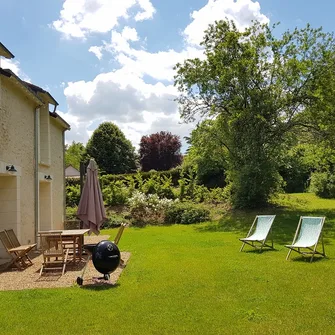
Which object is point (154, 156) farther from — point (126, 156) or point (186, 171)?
point (186, 171)

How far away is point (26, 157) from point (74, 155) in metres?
38.7

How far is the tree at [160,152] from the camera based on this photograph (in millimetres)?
52081

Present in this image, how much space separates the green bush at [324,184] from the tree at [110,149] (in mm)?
26316

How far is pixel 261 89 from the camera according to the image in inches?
762

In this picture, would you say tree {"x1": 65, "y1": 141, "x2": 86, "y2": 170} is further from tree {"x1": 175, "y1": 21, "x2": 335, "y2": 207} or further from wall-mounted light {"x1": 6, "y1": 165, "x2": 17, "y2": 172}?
wall-mounted light {"x1": 6, "y1": 165, "x2": 17, "y2": 172}

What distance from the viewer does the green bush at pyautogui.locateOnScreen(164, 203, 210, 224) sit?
19203 mm

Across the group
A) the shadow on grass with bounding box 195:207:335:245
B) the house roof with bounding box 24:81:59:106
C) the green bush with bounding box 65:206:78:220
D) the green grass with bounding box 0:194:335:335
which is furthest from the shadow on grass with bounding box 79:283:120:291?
the green bush with bounding box 65:206:78:220

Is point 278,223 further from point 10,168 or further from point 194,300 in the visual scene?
point 194,300

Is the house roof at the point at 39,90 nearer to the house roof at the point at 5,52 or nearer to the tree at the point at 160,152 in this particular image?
the house roof at the point at 5,52

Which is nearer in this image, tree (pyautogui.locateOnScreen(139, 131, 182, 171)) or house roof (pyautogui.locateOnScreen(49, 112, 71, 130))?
house roof (pyautogui.locateOnScreen(49, 112, 71, 130))

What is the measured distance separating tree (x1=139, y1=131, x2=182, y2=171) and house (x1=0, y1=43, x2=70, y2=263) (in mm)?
36782

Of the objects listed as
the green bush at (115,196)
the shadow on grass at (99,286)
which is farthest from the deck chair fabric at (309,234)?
the green bush at (115,196)

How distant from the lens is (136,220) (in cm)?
1981

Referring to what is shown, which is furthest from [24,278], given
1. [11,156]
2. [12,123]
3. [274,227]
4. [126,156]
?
[126,156]
